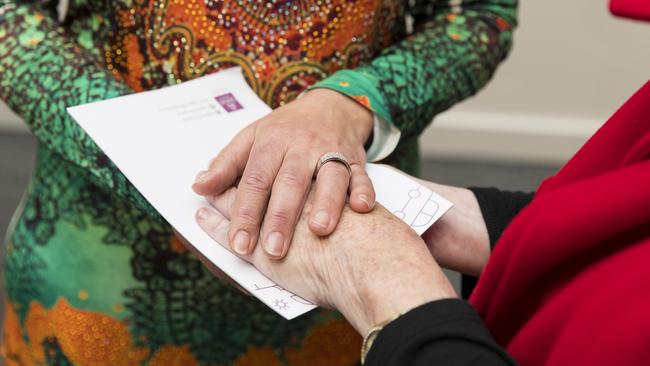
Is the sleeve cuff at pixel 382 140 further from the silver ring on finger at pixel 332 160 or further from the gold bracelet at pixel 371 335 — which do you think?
the gold bracelet at pixel 371 335

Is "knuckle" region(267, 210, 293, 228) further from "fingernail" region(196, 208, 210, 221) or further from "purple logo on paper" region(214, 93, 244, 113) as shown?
"purple logo on paper" region(214, 93, 244, 113)

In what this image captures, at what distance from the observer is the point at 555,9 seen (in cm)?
305

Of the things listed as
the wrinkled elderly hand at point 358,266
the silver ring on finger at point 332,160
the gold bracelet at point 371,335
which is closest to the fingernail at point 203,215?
the wrinkled elderly hand at point 358,266

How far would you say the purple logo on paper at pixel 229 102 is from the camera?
104cm

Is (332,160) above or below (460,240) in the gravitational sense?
above

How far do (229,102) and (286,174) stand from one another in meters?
0.18

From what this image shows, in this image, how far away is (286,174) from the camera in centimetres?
90

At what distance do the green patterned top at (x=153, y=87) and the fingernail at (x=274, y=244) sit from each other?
0.22 metres

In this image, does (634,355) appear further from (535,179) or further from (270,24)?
(535,179)

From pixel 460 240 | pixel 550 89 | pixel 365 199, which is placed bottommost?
pixel 550 89

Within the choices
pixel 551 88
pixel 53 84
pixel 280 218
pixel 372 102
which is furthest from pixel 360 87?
pixel 551 88

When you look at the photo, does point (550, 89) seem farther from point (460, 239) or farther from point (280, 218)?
point (280, 218)

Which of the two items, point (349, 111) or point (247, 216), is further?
point (349, 111)

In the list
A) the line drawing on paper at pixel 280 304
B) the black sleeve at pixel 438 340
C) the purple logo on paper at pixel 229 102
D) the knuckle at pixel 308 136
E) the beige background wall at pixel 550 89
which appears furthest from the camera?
the beige background wall at pixel 550 89
